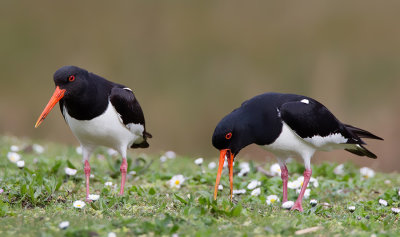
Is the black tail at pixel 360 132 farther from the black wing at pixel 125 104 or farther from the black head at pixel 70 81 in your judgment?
the black head at pixel 70 81

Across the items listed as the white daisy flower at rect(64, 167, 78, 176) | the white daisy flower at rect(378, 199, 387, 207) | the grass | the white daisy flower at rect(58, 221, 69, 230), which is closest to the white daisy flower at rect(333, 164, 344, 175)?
the grass

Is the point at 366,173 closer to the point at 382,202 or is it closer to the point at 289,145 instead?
the point at 382,202

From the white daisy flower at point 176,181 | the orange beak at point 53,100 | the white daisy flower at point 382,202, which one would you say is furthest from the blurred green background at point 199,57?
the orange beak at point 53,100

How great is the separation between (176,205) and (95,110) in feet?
4.92

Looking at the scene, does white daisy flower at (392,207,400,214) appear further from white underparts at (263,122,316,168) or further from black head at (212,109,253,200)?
black head at (212,109,253,200)

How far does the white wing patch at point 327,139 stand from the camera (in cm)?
646

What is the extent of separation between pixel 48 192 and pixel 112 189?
1348mm

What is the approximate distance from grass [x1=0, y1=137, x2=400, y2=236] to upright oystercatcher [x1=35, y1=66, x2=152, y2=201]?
60cm

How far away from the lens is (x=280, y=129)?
6.29 metres

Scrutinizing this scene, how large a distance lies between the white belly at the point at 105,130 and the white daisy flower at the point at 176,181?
0.82m

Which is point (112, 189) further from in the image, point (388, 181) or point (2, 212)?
point (388, 181)

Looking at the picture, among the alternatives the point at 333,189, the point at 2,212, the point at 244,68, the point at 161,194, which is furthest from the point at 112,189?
the point at 244,68

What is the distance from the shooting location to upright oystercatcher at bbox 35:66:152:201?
615 centimetres

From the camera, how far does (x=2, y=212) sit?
508cm
